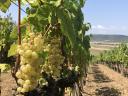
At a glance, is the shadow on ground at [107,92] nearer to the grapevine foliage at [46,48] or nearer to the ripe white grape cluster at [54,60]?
the grapevine foliage at [46,48]

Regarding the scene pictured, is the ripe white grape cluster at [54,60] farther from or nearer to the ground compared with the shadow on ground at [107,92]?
farther from the ground

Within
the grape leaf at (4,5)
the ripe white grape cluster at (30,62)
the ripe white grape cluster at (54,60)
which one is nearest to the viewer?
the ripe white grape cluster at (30,62)

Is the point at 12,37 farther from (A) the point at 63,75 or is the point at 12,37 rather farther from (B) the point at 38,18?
(A) the point at 63,75

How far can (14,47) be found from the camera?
10.8 feet

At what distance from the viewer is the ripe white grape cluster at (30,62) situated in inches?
96.4

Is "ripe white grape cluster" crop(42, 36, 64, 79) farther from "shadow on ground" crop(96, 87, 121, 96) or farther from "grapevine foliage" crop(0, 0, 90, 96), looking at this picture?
"shadow on ground" crop(96, 87, 121, 96)

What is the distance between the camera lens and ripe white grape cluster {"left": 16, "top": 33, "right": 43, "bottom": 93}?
245cm

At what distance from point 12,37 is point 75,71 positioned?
166cm

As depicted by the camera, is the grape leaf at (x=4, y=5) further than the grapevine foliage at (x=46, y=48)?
Yes

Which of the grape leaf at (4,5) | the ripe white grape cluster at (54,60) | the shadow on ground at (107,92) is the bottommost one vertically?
the shadow on ground at (107,92)

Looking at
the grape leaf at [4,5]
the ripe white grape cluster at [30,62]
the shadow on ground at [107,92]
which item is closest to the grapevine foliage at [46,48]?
the ripe white grape cluster at [30,62]

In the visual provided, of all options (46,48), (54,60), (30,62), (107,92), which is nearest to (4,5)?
(46,48)

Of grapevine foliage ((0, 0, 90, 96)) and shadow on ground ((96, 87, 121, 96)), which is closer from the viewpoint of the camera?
grapevine foliage ((0, 0, 90, 96))

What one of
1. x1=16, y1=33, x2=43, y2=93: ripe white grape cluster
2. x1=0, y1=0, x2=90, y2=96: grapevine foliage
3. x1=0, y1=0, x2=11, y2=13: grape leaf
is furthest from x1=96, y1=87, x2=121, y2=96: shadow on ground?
x1=16, y1=33, x2=43, y2=93: ripe white grape cluster
